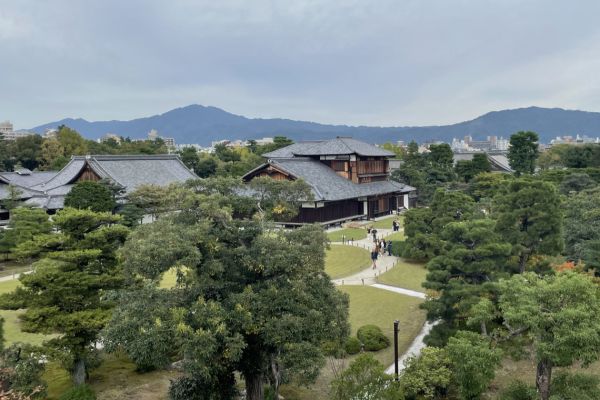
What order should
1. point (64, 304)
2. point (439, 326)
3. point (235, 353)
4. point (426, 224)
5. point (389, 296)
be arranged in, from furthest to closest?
point (426, 224) < point (389, 296) < point (439, 326) < point (64, 304) < point (235, 353)

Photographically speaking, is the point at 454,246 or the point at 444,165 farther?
the point at 444,165

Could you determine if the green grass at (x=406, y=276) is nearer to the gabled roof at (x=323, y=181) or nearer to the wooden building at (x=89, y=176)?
the gabled roof at (x=323, y=181)

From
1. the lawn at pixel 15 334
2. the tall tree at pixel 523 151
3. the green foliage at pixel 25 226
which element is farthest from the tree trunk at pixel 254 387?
the tall tree at pixel 523 151

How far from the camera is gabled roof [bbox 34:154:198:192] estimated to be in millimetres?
38406

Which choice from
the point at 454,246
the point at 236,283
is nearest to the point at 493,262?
the point at 454,246

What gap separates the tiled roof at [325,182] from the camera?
36.7 metres

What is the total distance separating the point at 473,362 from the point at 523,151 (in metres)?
49.1

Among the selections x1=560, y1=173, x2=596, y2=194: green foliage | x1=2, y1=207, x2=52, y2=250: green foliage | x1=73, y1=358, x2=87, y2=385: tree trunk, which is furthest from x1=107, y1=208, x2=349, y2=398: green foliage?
x1=560, y1=173, x2=596, y2=194: green foliage

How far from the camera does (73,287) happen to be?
36.4ft

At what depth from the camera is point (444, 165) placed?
5716 cm

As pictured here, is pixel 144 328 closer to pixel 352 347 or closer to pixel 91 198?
pixel 352 347

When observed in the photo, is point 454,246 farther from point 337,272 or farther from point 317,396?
point 337,272

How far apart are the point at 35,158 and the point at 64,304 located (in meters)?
56.8

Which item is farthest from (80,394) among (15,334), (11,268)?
(11,268)
